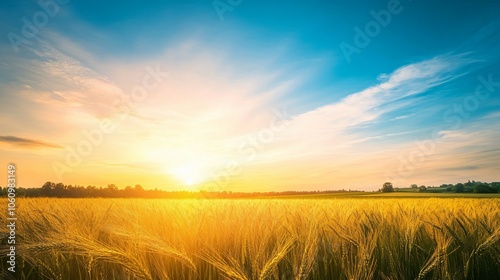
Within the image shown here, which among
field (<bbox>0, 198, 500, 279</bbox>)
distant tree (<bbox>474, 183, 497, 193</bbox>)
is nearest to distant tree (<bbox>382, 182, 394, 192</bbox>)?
distant tree (<bbox>474, 183, 497, 193</bbox>)

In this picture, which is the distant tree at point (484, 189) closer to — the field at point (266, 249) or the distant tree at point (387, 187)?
the distant tree at point (387, 187)

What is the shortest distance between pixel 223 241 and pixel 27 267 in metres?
1.95

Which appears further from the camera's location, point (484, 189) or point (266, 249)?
point (484, 189)

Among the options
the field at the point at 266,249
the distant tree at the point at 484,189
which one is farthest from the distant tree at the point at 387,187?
the field at the point at 266,249

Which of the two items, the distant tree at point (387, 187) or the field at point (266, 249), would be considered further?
the distant tree at point (387, 187)

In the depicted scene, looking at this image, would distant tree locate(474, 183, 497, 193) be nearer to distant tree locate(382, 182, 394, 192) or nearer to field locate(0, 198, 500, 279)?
distant tree locate(382, 182, 394, 192)

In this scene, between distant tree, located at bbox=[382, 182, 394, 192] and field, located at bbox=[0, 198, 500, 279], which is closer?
field, located at bbox=[0, 198, 500, 279]

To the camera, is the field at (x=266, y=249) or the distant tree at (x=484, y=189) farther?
the distant tree at (x=484, y=189)

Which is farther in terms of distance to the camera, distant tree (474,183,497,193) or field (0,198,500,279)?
distant tree (474,183,497,193)

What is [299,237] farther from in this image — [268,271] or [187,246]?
[268,271]

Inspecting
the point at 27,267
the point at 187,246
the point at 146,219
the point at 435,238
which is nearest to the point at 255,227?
the point at 187,246

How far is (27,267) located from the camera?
2873mm

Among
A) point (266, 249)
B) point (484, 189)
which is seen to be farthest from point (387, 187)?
point (266, 249)

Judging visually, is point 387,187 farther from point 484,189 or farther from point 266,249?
point 266,249
